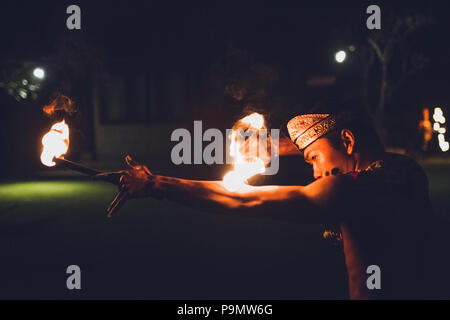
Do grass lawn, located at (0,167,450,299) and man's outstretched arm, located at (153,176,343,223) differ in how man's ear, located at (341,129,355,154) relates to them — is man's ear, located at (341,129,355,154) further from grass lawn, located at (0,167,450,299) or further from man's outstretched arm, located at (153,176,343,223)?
grass lawn, located at (0,167,450,299)

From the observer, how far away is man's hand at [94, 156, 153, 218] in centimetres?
193

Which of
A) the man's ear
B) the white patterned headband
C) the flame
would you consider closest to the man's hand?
the flame

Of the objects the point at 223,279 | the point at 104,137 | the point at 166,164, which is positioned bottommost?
the point at 223,279

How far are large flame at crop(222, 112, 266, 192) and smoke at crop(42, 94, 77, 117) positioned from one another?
2.95 feet

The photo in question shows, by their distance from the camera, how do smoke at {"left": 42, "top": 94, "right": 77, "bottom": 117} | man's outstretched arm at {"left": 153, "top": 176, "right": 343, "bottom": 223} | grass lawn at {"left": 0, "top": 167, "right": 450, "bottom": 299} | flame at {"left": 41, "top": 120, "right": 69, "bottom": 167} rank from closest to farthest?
man's outstretched arm at {"left": 153, "top": 176, "right": 343, "bottom": 223}, flame at {"left": 41, "top": 120, "right": 69, "bottom": 167}, smoke at {"left": 42, "top": 94, "right": 77, "bottom": 117}, grass lawn at {"left": 0, "top": 167, "right": 450, "bottom": 299}

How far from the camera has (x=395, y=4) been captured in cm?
2309

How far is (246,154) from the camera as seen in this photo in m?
2.51

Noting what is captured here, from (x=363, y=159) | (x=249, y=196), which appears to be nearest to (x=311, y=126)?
(x=363, y=159)

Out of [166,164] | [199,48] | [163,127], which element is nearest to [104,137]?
[163,127]

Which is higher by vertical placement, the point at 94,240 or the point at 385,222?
the point at 94,240

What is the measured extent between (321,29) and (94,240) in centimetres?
1881

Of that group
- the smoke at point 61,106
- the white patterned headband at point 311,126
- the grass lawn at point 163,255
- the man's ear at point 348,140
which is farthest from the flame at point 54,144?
the grass lawn at point 163,255

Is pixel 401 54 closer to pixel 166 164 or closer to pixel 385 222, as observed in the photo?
pixel 166 164

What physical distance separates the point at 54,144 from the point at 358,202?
137 cm
